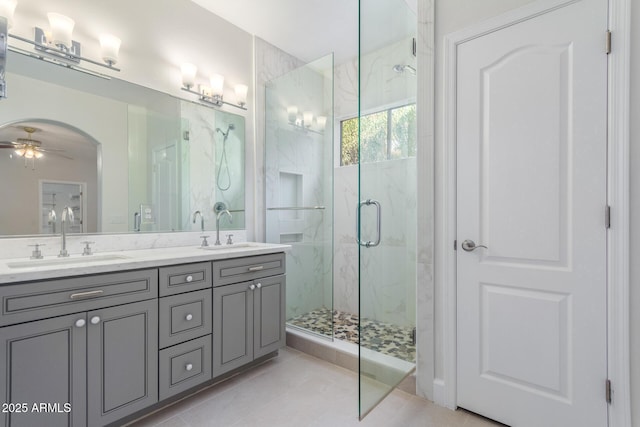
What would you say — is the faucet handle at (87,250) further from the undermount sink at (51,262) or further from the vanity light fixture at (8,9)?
the vanity light fixture at (8,9)

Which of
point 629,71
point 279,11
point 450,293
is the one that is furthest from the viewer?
point 279,11

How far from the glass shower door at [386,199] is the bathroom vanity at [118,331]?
964 mm

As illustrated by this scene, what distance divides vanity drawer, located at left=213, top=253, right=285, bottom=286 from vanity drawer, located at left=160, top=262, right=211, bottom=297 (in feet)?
0.23

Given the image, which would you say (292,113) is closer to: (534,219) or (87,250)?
(87,250)

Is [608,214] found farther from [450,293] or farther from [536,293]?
[450,293]

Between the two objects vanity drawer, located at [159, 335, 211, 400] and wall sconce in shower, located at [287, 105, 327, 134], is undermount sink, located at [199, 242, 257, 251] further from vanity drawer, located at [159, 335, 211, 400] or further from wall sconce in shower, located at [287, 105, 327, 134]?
wall sconce in shower, located at [287, 105, 327, 134]

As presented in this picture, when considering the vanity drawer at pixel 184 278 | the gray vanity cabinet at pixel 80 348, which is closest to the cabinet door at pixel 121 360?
the gray vanity cabinet at pixel 80 348

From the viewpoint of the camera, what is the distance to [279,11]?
263 centimetres

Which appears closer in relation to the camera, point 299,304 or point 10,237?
point 10,237

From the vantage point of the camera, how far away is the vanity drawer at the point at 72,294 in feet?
4.16

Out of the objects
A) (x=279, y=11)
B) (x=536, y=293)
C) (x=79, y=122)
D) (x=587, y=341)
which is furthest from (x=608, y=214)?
(x=79, y=122)

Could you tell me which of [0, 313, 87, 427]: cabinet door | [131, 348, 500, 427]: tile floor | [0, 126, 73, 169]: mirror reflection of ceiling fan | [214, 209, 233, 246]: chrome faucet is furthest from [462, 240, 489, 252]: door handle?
[0, 126, 73, 169]: mirror reflection of ceiling fan

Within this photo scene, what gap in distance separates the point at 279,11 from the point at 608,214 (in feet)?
8.97

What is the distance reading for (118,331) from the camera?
155 centimetres
